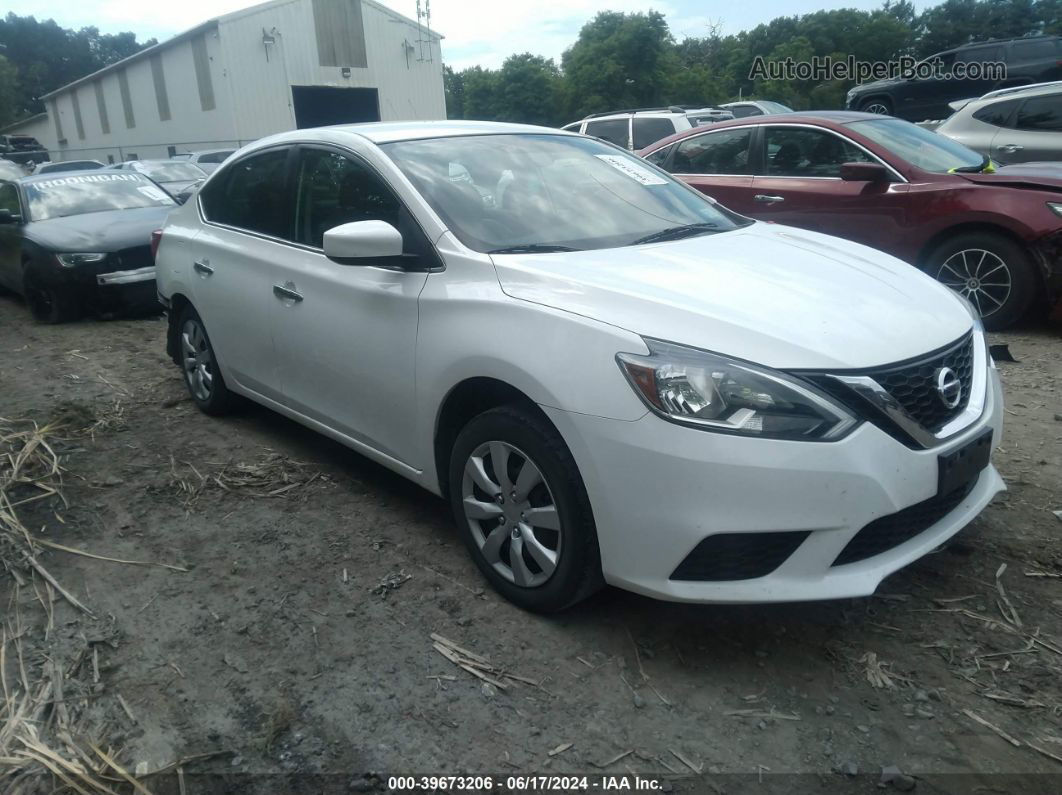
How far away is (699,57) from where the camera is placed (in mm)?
64188

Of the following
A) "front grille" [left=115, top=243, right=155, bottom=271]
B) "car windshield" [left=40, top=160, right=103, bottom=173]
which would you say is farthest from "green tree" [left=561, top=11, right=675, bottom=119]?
"front grille" [left=115, top=243, right=155, bottom=271]

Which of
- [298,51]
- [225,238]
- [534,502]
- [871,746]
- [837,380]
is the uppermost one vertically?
[298,51]

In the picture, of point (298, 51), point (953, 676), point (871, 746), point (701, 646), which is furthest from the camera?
point (298, 51)

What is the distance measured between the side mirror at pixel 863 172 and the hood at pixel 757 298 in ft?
10.4

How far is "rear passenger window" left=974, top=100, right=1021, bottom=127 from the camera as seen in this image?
9.35 m

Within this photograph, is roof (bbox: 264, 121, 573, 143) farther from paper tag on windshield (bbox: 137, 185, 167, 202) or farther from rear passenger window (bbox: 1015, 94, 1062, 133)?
rear passenger window (bbox: 1015, 94, 1062, 133)

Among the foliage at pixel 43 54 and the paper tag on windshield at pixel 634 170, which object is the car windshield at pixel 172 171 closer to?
the paper tag on windshield at pixel 634 170

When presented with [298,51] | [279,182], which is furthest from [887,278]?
[298,51]

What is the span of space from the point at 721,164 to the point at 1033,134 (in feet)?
13.4

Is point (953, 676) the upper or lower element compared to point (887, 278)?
lower

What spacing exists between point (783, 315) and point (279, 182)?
2.73 metres

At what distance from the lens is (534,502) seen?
9.43 ft

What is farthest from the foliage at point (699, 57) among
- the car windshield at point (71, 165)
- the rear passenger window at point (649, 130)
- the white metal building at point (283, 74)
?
the rear passenger window at point (649, 130)

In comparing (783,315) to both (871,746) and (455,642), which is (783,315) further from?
(455,642)
